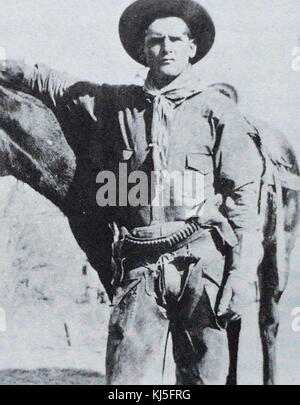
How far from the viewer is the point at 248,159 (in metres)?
4.86

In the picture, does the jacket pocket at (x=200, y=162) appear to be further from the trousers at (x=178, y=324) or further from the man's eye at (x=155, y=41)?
the man's eye at (x=155, y=41)

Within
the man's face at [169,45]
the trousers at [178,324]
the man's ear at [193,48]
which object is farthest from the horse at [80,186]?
the man's ear at [193,48]

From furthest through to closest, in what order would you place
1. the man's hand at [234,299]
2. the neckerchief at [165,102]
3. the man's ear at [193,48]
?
the man's ear at [193,48], the neckerchief at [165,102], the man's hand at [234,299]

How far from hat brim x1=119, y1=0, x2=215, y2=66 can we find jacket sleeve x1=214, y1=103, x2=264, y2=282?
48 centimetres

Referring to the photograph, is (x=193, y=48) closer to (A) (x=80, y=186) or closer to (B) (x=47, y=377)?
(A) (x=80, y=186)

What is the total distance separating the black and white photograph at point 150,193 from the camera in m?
4.76

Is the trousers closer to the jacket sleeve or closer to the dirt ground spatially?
the jacket sleeve

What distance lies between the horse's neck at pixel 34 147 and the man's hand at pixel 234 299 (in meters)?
1.16

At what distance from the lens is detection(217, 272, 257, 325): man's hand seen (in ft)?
15.4

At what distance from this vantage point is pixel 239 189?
4.79 metres

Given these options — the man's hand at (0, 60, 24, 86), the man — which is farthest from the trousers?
the man's hand at (0, 60, 24, 86)

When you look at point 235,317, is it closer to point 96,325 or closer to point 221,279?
point 221,279

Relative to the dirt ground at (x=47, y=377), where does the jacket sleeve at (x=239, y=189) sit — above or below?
above

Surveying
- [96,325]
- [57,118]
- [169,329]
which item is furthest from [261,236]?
[57,118]
